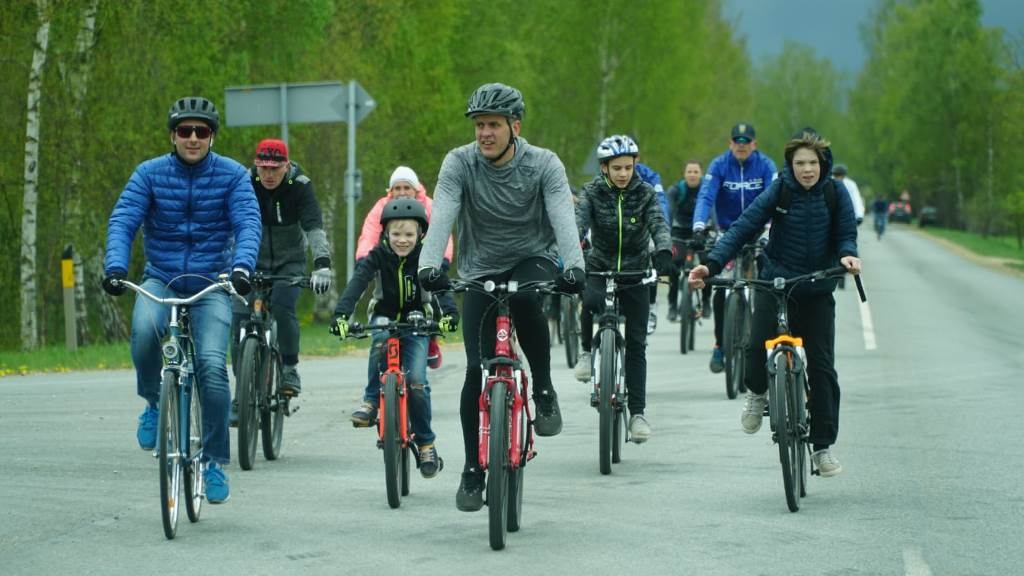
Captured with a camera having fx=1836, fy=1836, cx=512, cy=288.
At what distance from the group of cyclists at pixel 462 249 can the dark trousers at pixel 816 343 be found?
0.01 meters

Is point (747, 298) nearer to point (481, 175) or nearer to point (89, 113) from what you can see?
point (481, 175)

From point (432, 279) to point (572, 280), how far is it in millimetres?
615

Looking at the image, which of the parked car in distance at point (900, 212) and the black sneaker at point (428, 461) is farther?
the parked car in distance at point (900, 212)

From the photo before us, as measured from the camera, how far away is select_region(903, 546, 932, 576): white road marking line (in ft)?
24.0

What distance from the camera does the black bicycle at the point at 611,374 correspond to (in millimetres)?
10352

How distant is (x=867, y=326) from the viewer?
2434cm

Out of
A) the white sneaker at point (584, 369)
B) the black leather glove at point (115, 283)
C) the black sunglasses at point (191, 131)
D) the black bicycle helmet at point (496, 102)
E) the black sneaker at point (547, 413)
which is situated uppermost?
the black bicycle helmet at point (496, 102)

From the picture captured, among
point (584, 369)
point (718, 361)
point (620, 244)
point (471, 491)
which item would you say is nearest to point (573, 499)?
point (471, 491)

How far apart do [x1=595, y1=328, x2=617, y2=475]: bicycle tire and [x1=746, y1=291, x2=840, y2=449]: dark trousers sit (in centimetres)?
106

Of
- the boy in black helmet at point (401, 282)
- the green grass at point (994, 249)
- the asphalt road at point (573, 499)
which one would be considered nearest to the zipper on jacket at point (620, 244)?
the asphalt road at point (573, 499)

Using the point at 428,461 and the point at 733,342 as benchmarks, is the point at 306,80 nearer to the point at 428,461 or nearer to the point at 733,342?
the point at 733,342

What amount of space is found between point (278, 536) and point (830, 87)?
141 meters

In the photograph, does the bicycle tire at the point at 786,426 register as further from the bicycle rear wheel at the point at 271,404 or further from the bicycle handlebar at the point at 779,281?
the bicycle rear wheel at the point at 271,404

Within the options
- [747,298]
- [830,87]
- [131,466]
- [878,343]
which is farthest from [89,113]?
[830,87]
